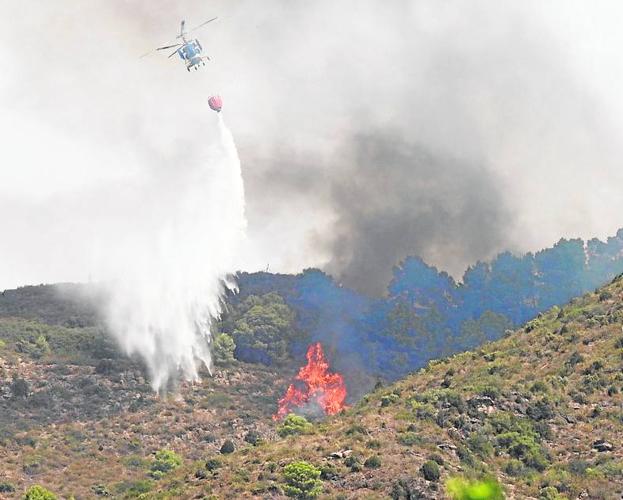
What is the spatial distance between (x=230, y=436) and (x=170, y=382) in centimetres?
2389

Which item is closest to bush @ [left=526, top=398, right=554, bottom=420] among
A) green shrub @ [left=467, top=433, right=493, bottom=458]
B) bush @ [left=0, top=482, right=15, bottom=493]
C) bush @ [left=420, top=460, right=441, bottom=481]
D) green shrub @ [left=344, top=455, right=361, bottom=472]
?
green shrub @ [left=467, top=433, right=493, bottom=458]

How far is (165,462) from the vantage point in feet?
488

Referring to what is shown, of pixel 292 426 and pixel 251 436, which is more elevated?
pixel 251 436

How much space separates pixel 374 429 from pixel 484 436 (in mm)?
10502

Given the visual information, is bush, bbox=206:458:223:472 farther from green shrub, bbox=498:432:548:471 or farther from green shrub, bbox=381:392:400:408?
green shrub, bbox=498:432:548:471

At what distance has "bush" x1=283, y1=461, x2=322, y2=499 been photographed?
96.5 m

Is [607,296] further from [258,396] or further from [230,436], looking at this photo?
[258,396]

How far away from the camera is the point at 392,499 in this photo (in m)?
94.7

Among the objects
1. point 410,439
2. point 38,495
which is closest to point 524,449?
point 410,439

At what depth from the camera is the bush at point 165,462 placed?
147m

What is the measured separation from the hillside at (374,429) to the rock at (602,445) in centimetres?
19

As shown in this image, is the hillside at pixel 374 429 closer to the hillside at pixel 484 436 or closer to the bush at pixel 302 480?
the hillside at pixel 484 436

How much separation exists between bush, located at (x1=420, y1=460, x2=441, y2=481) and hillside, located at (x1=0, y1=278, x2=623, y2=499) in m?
0.10

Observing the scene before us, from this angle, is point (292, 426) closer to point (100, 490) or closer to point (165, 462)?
point (165, 462)
